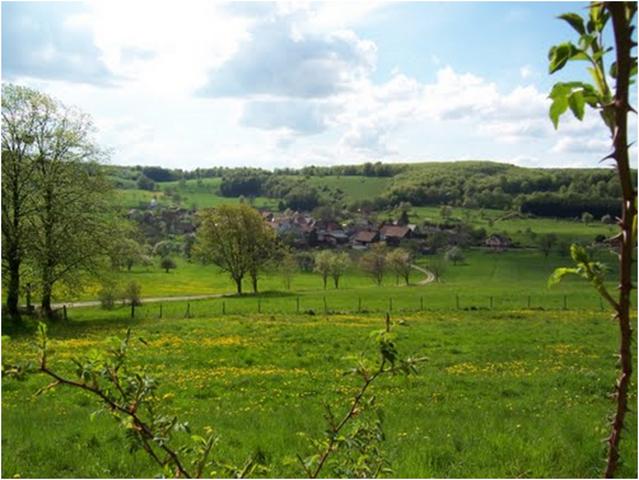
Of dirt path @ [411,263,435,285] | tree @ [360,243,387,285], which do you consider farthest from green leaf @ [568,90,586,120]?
dirt path @ [411,263,435,285]

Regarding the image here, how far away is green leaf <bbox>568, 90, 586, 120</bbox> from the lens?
1.13m

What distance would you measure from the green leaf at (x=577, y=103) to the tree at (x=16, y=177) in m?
29.7

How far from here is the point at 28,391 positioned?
13766 millimetres

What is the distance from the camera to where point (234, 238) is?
6575 cm

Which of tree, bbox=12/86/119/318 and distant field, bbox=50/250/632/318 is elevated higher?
A: tree, bbox=12/86/119/318

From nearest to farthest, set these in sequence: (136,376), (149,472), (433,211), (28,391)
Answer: (136,376)
(149,472)
(28,391)
(433,211)

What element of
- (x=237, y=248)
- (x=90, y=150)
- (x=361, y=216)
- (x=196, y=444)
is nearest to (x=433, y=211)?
(x=361, y=216)

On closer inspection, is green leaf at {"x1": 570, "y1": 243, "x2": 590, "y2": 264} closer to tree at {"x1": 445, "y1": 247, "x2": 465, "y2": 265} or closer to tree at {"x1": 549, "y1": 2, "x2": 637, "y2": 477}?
tree at {"x1": 549, "y1": 2, "x2": 637, "y2": 477}

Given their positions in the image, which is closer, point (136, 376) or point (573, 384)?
point (136, 376)

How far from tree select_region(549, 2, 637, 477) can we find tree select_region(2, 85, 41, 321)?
29695 millimetres

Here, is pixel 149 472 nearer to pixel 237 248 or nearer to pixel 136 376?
pixel 136 376

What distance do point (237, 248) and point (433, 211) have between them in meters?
123

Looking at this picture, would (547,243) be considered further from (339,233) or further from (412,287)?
(412,287)

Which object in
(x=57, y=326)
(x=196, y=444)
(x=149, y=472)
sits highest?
(x=196, y=444)
